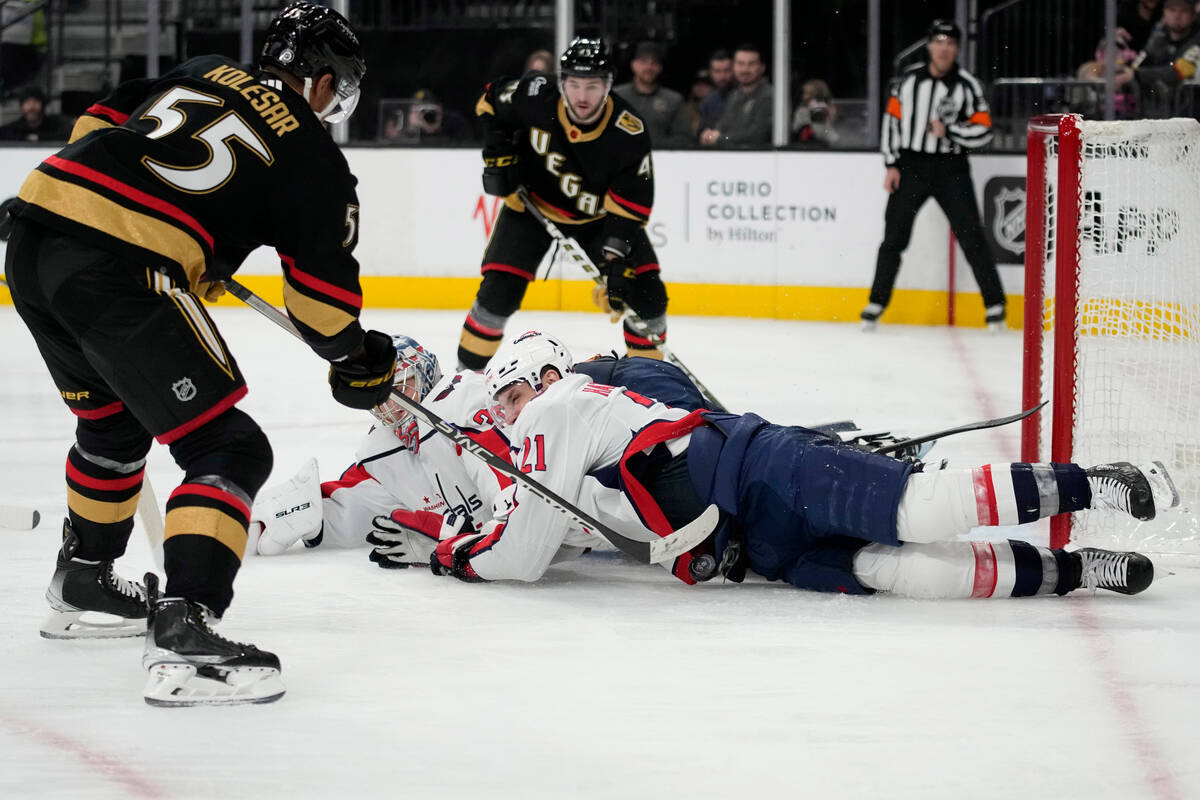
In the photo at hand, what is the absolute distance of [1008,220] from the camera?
7125 millimetres

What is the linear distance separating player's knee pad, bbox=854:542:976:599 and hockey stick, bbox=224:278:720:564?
0.32 m

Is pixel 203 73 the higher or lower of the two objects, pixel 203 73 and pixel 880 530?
the higher

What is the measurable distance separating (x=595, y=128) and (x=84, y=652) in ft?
9.03

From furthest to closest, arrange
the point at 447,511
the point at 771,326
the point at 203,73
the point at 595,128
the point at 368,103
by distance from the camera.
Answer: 1. the point at 368,103
2. the point at 771,326
3. the point at 595,128
4. the point at 447,511
5. the point at 203,73

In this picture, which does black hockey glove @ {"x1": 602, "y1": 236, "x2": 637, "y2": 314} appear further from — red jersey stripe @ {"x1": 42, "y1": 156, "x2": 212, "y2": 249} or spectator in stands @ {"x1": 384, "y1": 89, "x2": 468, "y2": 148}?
spectator in stands @ {"x1": 384, "y1": 89, "x2": 468, "y2": 148}

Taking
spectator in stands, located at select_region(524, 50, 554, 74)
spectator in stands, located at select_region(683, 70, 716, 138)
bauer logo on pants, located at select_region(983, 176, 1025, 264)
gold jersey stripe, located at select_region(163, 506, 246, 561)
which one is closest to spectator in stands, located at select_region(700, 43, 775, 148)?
spectator in stands, located at select_region(683, 70, 716, 138)

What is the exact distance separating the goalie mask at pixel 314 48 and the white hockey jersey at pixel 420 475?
35.4 inches

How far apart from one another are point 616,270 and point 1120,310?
1808 millimetres

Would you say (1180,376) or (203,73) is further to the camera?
(1180,376)

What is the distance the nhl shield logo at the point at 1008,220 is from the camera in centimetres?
711

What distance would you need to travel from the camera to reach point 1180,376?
3.51m

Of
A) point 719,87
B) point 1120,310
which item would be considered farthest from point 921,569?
point 719,87

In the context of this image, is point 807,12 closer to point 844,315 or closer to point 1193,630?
point 844,315

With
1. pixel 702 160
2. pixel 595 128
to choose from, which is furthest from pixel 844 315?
pixel 595 128
